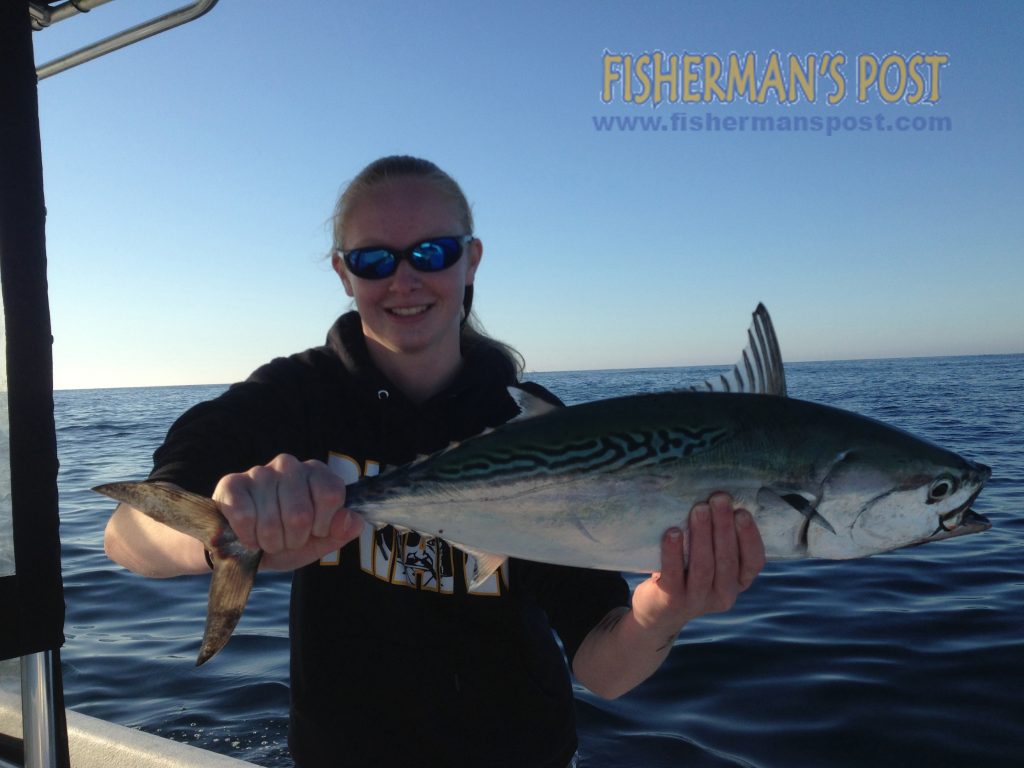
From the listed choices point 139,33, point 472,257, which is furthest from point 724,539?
point 139,33

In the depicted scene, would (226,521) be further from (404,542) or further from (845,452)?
(845,452)

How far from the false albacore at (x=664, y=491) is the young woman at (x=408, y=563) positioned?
0.36 ft

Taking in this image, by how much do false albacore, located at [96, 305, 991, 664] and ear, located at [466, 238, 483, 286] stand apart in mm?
1096

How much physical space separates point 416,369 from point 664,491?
129 centimetres

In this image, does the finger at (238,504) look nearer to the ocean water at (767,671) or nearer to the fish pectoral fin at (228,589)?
the fish pectoral fin at (228,589)

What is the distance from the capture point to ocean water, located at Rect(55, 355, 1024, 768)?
503 centimetres

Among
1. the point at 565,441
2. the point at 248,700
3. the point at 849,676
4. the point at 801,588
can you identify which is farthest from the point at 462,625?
the point at 801,588

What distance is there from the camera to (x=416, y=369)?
3088mm

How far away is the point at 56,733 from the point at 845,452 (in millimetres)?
2644

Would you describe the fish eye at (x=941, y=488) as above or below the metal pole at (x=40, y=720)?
above

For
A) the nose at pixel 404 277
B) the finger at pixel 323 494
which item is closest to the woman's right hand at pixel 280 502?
the finger at pixel 323 494

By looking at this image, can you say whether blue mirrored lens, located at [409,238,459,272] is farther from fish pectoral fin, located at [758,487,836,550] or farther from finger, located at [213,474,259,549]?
fish pectoral fin, located at [758,487,836,550]

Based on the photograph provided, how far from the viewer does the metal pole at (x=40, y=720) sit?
7.93 feet

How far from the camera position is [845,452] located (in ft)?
7.07
